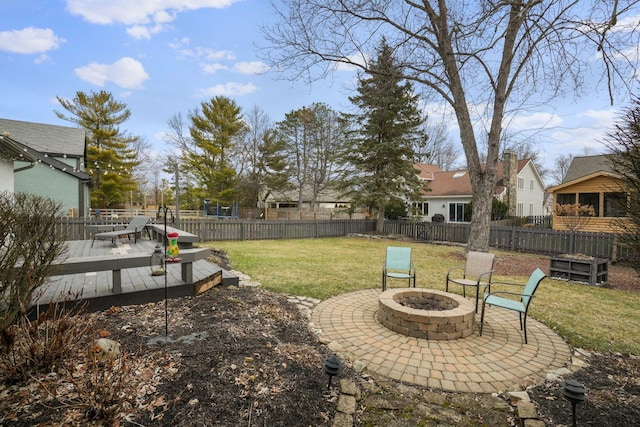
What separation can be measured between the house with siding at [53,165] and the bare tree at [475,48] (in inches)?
481

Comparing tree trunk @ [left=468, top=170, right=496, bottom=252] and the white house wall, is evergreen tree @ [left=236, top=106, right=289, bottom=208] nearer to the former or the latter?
the white house wall

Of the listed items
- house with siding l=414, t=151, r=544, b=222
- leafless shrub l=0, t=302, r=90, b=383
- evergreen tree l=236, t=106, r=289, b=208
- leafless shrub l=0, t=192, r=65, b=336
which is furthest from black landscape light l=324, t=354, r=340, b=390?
evergreen tree l=236, t=106, r=289, b=208

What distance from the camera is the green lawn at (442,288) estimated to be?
390 centimetres

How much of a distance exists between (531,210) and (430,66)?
68.1ft

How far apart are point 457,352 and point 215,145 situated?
1024 inches

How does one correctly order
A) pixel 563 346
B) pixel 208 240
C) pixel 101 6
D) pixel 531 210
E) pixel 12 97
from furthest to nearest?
1. pixel 531 210
2. pixel 12 97
3. pixel 208 240
4. pixel 101 6
5. pixel 563 346

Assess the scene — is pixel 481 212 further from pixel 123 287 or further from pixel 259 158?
pixel 259 158

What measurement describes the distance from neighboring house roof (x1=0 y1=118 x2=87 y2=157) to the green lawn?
13.5m

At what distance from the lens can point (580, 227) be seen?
14.5 m

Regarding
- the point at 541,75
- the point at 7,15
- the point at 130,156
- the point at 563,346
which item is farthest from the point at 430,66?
the point at 130,156

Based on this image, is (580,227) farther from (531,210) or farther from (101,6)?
(101,6)

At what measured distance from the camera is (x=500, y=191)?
68.6ft

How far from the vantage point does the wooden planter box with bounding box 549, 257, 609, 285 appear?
675 centimetres

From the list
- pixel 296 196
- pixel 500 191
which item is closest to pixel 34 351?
pixel 500 191
